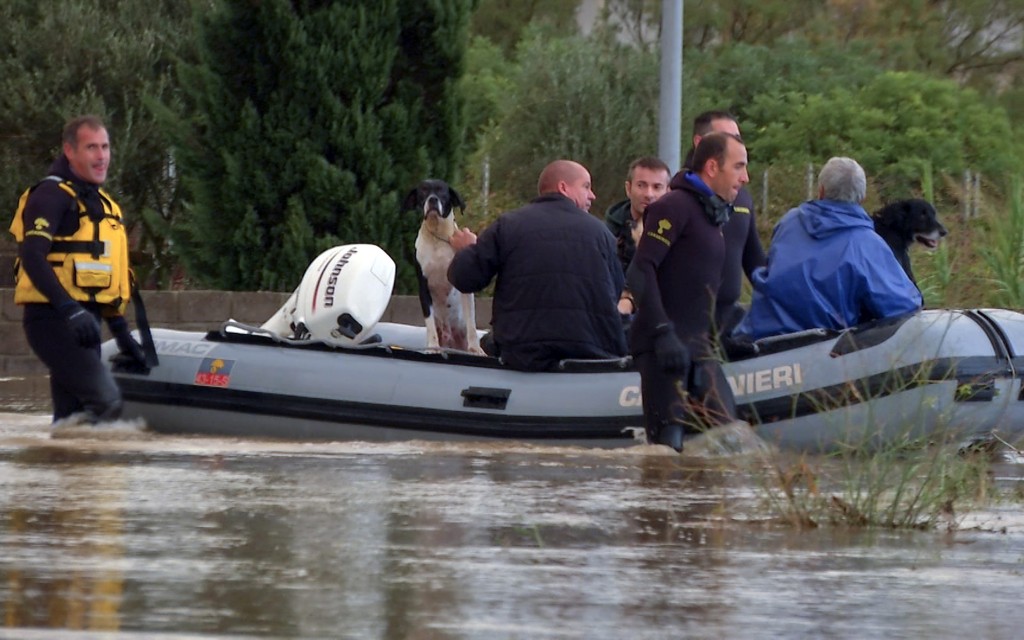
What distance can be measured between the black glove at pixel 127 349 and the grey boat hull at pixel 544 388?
0.22 feet

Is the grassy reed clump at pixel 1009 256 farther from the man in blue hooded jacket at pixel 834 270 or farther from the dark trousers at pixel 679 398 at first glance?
the dark trousers at pixel 679 398

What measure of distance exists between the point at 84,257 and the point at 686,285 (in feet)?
10.6

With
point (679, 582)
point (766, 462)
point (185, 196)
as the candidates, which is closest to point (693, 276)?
point (766, 462)

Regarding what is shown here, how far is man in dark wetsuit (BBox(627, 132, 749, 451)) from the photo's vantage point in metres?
9.35

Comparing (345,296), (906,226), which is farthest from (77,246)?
(906,226)

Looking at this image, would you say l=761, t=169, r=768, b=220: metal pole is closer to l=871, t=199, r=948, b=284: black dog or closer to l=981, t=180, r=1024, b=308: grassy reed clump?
l=981, t=180, r=1024, b=308: grassy reed clump

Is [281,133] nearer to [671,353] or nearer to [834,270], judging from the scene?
[834,270]

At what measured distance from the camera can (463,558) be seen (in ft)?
20.3

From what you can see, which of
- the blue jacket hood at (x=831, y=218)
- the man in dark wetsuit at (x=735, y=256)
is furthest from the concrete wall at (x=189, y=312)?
the blue jacket hood at (x=831, y=218)

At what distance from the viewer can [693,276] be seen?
952cm

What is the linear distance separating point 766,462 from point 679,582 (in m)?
2.32

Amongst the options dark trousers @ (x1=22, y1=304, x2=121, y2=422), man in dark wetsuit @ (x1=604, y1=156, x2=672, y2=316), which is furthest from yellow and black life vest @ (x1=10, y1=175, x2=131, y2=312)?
man in dark wetsuit @ (x1=604, y1=156, x2=672, y2=316)

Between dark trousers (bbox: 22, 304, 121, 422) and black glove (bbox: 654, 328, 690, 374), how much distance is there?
309 cm

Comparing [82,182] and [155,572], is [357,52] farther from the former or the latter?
[155,572]
